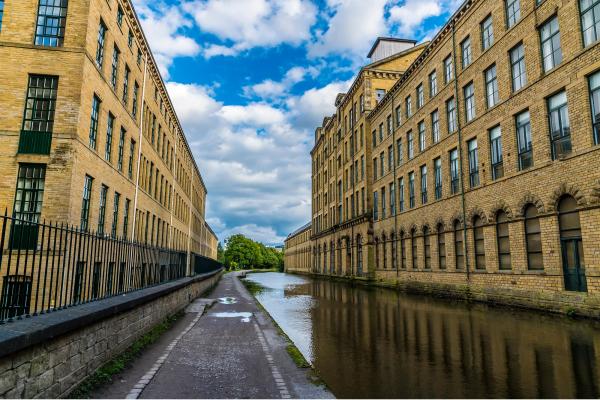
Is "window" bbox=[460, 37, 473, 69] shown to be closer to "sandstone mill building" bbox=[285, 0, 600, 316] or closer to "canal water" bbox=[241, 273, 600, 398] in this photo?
"sandstone mill building" bbox=[285, 0, 600, 316]

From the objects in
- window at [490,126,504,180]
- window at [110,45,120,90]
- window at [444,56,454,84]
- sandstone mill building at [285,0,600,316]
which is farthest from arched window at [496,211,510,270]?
window at [110,45,120,90]

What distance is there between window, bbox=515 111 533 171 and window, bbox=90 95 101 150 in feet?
63.1

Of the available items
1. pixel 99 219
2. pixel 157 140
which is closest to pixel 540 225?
pixel 99 219

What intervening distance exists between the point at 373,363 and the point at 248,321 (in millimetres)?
6639

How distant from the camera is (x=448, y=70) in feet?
85.4

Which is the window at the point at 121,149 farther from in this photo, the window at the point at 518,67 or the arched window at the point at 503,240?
the window at the point at 518,67

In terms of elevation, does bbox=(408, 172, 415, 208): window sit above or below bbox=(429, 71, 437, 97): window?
below

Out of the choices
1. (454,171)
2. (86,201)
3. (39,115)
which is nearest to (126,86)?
(39,115)

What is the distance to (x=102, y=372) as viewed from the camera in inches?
256

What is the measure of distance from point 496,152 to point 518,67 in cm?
412

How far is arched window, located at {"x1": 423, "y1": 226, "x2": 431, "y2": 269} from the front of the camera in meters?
27.3

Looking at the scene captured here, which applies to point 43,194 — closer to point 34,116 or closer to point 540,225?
point 34,116

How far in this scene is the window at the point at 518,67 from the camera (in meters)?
18.5

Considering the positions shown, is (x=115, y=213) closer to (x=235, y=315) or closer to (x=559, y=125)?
(x=235, y=315)
